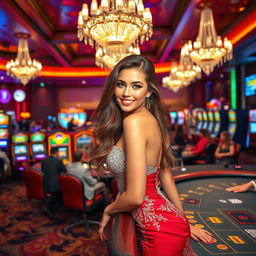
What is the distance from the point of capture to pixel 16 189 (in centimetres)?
567

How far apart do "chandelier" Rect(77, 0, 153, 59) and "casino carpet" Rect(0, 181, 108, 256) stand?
8.59 ft

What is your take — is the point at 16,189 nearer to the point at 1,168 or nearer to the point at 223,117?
the point at 1,168

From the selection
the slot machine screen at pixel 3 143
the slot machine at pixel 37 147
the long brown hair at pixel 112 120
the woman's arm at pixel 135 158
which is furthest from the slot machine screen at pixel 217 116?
the woman's arm at pixel 135 158

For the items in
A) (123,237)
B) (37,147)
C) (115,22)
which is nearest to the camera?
(123,237)

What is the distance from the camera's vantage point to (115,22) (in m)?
3.35

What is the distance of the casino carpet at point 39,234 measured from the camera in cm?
295

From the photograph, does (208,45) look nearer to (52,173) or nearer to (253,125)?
(253,125)

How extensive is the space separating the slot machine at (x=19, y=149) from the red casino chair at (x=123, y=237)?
5.73 m

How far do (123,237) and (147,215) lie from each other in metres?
0.14

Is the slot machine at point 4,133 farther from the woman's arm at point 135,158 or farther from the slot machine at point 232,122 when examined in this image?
the woman's arm at point 135,158

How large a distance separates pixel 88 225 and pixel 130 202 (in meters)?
2.84

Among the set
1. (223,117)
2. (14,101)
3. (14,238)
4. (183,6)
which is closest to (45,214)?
(14,238)

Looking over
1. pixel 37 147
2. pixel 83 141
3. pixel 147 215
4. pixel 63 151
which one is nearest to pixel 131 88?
pixel 147 215

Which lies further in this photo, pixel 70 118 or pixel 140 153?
pixel 70 118
